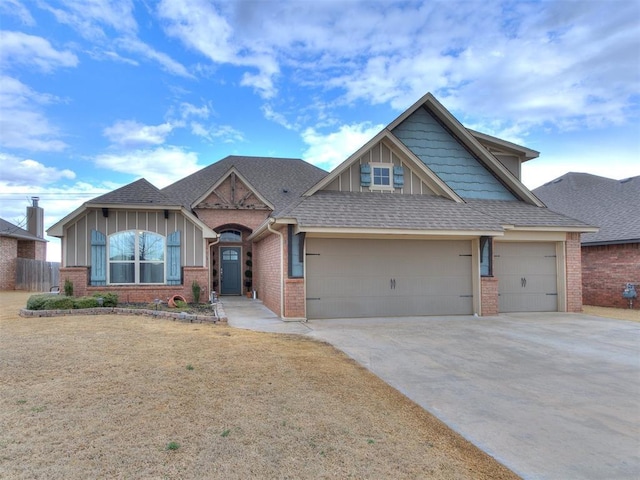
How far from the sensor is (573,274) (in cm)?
1308

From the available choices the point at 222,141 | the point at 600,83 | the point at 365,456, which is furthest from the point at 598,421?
the point at 222,141

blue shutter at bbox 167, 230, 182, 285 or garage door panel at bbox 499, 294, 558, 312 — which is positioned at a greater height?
blue shutter at bbox 167, 230, 182, 285

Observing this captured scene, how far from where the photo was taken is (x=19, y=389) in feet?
16.2

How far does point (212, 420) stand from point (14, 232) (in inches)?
1058

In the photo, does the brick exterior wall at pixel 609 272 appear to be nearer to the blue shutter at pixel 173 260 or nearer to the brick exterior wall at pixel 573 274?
the brick exterior wall at pixel 573 274

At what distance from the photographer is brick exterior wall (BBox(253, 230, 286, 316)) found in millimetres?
12242

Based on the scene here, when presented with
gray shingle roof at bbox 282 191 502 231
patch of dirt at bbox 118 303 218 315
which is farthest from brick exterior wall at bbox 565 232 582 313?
patch of dirt at bbox 118 303 218 315

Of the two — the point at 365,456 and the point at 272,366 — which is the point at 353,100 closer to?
the point at 272,366

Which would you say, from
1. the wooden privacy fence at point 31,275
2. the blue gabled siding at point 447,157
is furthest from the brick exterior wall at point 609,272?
the wooden privacy fence at point 31,275

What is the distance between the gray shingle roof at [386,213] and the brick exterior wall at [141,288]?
5271 millimetres

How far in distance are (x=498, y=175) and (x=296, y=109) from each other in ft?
34.4

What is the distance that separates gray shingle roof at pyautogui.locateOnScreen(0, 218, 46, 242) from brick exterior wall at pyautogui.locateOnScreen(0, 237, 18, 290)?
385 mm

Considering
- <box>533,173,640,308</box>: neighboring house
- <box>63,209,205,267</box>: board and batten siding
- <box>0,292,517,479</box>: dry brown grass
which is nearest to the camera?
<box>0,292,517,479</box>: dry brown grass

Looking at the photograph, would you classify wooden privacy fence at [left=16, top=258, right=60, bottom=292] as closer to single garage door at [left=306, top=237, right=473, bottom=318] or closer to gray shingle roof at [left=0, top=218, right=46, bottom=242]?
gray shingle roof at [left=0, top=218, right=46, bottom=242]
